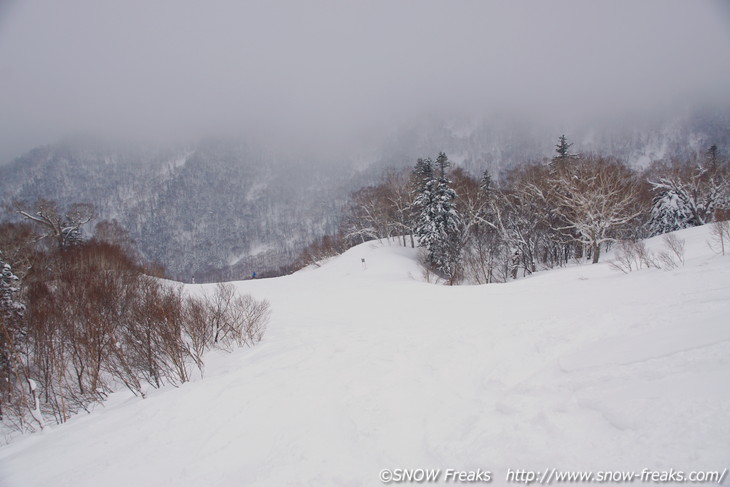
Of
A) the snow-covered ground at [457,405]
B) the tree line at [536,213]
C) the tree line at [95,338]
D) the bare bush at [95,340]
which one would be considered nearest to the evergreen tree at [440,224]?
the tree line at [536,213]

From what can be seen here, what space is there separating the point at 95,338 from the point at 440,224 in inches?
962

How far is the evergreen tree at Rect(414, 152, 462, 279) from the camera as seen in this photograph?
27625 millimetres

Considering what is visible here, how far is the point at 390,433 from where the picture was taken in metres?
4.01

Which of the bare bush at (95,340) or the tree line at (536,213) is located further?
the tree line at (536,213)

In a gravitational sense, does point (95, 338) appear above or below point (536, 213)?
below

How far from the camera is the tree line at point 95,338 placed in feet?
32.0

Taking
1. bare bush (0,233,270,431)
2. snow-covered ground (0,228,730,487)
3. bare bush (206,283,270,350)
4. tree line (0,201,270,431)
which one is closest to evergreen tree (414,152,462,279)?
bare bush (0,233,270,431)

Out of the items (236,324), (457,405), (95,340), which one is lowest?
(236,324)

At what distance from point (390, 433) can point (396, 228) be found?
118ft

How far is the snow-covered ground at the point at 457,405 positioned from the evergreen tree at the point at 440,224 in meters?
18.5

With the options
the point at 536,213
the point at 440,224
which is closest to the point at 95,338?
the point at 440,224

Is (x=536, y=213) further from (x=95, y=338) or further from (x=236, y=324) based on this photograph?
(x=95, y=338)

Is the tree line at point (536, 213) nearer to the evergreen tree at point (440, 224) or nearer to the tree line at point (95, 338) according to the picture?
the evergreen tree at point (440, 224)

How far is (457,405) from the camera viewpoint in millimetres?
4250
